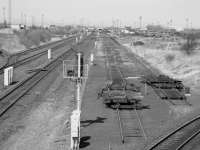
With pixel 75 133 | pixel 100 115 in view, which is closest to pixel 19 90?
pixel 100 115

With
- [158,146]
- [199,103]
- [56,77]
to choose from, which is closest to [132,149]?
[158,146]

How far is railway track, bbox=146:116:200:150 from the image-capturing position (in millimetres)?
13758

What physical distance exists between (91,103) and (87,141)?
7.23m

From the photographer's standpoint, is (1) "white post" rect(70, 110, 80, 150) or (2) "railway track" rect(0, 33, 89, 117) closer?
(1) "white post" rect(70, 110, 80, 150)

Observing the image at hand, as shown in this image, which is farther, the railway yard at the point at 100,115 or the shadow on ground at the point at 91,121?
the shadow on ground at the point at 91,121

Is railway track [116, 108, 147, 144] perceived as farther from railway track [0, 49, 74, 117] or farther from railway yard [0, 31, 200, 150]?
railway track [0, 49, 74, 117]

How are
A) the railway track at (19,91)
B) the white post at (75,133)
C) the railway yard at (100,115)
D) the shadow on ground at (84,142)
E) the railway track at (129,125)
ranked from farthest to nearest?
the railway track at (19,91) < the railway track at (129,125) < the railway yard at (100,115) < the shadow on ground at (84,142) < the white post at (75,133)

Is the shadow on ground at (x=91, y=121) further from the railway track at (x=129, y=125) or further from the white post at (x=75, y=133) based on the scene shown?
the white post at (x=75, y=133)

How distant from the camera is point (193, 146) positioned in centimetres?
1405

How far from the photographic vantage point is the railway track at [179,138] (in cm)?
1376

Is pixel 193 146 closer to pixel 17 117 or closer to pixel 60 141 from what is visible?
pixel 60 141

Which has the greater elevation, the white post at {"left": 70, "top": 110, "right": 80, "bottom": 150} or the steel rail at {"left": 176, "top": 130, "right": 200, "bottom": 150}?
the white post at {"left": 70, "top": 110, "right": 80, "bottom": 150}

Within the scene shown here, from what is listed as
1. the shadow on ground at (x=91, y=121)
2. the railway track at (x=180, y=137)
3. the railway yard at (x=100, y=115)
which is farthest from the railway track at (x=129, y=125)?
the shadow on ground at (x=91, y=121)

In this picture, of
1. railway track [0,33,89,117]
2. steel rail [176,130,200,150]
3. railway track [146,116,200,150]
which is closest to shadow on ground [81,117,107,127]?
railway track [146,116,200,150]
